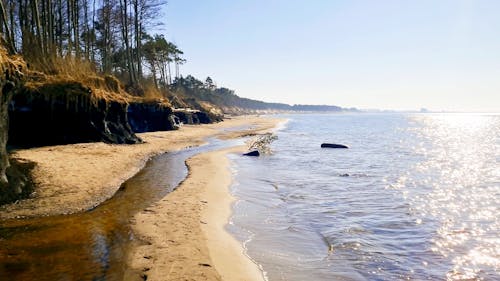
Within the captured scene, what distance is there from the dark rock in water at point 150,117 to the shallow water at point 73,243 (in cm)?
2316

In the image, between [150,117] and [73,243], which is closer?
[73,243]

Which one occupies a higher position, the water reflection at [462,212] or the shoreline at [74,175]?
the shoreline at [74,175]

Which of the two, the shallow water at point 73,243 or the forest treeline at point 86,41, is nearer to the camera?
the shallow water at point 73,243

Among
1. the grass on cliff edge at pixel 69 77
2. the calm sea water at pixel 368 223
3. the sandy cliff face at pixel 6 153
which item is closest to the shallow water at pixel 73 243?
the sandy cliff face at pixel 6 153

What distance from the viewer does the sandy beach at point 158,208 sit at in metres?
6.82

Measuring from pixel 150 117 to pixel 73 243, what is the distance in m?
29.3

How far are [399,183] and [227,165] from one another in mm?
8221

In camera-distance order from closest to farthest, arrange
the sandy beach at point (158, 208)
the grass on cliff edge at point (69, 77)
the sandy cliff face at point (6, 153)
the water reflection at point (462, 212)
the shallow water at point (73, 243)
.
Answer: the shallow water at point (73, 243) → the sandy beach at point (158, 208) → the water reflection at point (462, 212) → the sandy cliff face at point (6, 153) → the grass on cliff edge at point (69, 77)

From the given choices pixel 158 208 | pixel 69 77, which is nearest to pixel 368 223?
pixel 158 208

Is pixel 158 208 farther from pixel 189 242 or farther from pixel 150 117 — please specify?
pixel 150 117

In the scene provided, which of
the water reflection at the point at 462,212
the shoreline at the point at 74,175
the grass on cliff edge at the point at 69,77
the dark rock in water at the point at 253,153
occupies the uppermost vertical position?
the grass on cliff edge at the point at 69,77

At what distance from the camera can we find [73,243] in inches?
313

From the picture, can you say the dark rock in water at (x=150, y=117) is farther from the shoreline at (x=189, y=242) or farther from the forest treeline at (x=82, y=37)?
the shoreline at (x=189, y=242)

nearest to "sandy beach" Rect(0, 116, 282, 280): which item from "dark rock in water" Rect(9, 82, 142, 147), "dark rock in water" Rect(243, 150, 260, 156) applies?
"dark rock in water" Rect(9, 82, 142, 147)
